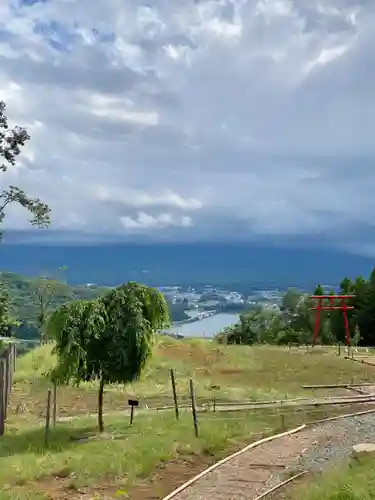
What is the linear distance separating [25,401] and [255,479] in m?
11.5

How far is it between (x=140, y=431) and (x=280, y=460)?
3.64 meters

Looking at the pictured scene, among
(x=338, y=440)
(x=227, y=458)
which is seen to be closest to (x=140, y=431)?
(x=227, y=458)

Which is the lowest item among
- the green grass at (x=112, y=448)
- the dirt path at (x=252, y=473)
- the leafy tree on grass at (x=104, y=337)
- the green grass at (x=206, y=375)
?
the dirt path at (x=252, y=473)

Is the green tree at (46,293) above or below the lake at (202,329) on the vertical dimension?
above

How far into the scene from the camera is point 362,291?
175 feet

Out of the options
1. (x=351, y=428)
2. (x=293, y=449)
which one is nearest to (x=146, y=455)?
(x=293, y=449)

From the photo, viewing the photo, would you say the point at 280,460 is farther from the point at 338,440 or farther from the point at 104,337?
the point at 104,337

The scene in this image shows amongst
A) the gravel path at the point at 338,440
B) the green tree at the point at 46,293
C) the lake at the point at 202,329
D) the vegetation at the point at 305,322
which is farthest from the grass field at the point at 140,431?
the vegetation at the point at 305,322

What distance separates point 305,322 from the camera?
62.8m

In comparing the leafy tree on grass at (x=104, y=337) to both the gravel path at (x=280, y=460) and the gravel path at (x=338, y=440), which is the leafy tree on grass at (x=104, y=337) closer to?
the gravel path at (x=280, y=460)

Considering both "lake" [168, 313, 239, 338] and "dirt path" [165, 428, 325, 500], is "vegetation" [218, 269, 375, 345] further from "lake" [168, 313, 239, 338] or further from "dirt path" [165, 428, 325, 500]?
"dirt path" [165, 428, 325, 500]

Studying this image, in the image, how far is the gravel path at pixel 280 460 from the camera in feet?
37.2

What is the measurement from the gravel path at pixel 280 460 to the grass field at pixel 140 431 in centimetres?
57

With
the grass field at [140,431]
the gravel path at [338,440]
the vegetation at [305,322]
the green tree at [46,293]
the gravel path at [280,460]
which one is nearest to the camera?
the gravel path at [280,460]
